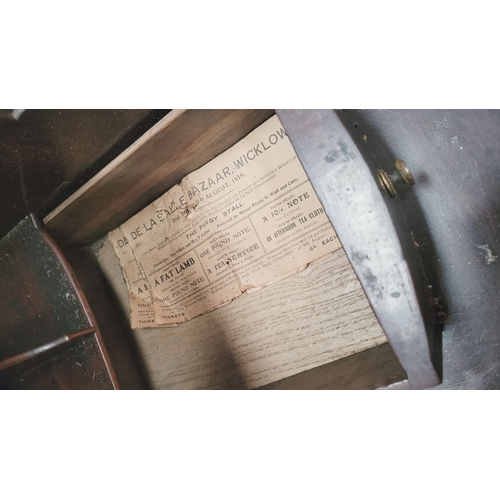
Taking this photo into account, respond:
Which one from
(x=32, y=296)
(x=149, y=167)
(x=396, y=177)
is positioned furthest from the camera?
(x=32, y=296)

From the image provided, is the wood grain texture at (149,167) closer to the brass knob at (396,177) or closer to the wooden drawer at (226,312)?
the wooden drawer at (226,312)

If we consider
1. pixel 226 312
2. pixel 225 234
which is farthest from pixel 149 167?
pixel 226 312

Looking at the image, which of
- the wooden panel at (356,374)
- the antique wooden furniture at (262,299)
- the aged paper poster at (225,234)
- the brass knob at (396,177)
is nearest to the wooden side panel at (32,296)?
the antique wooden furniture at (262,299)

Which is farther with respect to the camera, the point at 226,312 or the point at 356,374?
the point at 226,312

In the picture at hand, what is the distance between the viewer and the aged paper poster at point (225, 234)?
0.94 m

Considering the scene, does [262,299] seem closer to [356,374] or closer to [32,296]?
[356,374]

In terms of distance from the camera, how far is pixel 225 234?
1018 mm

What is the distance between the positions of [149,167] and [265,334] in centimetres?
43

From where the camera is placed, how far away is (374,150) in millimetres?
766

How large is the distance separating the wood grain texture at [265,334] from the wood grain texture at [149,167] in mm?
127

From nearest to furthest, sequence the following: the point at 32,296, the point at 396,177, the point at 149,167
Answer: the point at 396,177 → the point at 149,167 → the point at 32,296

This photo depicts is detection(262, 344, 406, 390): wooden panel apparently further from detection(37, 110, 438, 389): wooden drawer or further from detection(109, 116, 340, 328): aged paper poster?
detection(109, 116, 340, 328): aged paper poster

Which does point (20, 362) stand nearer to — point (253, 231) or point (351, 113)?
point (253, 231)

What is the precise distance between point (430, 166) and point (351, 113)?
0.52 ft
